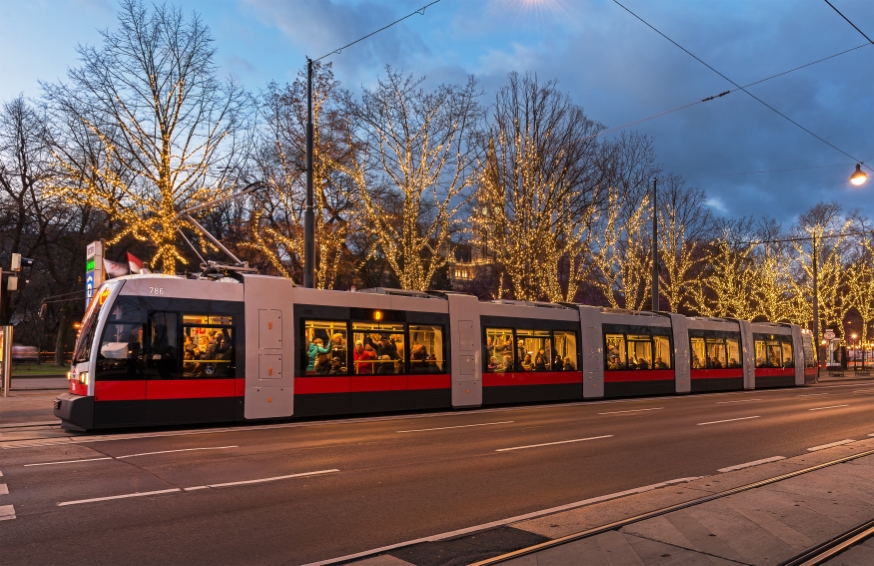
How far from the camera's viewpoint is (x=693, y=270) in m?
56.4

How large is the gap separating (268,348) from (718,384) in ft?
68.9

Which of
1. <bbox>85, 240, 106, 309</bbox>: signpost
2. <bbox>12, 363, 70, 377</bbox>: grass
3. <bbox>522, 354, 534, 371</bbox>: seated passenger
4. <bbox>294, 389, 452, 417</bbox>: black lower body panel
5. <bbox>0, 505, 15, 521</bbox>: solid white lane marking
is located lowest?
<bbox>0, 505, 15, 521</bbox>: solid white lane marking

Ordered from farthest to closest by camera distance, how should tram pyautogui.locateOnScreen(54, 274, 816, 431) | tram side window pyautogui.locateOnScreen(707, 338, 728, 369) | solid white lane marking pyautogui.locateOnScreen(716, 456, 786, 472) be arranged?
1. tram side window pyautogui.locateOnScreen(707, 338, 728, 369)
2. tram pyautogui.locateOnScreen(54, 274, 816, 431)
3. solid white lane marking pyautogui.locateOnScreen(716, 456, 786, 472)

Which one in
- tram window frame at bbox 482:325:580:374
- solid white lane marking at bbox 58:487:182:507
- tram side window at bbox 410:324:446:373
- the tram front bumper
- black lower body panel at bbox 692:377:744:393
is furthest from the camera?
black lower body panel at bbox 692:377:744:393

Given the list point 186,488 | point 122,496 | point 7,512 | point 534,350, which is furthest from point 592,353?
point 7,512

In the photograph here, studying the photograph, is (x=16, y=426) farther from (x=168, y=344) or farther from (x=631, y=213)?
(x=631, y=213)

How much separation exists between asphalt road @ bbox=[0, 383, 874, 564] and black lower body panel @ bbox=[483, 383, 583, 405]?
12.6 ft

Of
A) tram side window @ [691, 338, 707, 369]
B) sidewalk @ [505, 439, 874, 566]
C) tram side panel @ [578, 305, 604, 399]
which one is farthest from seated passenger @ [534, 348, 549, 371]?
sidewalk @ [505, 439, 874, 566]

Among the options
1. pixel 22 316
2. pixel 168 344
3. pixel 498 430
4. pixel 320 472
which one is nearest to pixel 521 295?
pixel 498 430

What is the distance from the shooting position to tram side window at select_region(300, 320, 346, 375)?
54.6 feet

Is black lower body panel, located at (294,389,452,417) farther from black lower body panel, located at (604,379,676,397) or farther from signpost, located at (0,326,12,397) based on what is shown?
Result: signpost, located at (0,326,12,397)

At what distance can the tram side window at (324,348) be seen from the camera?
16656 millimetres

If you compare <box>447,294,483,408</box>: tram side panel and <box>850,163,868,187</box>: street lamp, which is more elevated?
<box>850,163,868,187</box>: street lamp

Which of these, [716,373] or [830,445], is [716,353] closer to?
[716,373]
